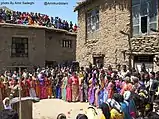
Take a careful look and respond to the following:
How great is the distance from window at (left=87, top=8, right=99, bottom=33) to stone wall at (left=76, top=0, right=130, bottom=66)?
287mm

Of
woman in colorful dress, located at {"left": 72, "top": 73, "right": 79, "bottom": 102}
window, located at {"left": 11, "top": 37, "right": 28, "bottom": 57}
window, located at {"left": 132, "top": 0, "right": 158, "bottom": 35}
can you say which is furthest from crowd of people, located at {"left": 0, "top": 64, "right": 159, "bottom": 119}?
window, located at {"left": 11, "top": 37, "right": 28, "bottom": 57}

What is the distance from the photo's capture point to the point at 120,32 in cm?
1742

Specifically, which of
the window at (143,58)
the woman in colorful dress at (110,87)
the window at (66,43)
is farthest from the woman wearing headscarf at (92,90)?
the window at (66,43)

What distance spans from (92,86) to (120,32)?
3.73 metres

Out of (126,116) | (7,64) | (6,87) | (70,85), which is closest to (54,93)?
(70,85)

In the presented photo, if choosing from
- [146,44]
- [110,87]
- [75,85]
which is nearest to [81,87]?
[75,85]

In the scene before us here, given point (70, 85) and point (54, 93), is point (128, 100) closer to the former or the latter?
point (70, 85)

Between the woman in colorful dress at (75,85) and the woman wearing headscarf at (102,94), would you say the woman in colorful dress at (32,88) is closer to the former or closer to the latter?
the woman in colorful dress at (75,85)

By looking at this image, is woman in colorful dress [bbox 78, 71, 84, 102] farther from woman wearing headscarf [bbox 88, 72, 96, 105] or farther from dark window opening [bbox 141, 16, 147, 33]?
dark window opening [bbox 141, 16, 147, 33]

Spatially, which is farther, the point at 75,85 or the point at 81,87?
the point at 75,85

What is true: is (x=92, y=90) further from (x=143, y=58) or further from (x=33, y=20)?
(x=33, y=20)

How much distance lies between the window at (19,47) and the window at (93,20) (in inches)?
239

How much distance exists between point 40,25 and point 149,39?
12.4 m

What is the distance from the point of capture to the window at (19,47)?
83.3 ft
